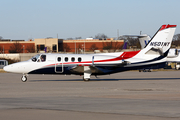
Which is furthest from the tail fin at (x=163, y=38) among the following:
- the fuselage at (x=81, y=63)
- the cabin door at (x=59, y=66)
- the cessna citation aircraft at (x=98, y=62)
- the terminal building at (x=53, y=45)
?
the terminal building at (x=53, y=45)

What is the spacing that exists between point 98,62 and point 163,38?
20.6ft

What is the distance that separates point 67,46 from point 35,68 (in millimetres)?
103800

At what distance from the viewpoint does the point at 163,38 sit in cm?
2758

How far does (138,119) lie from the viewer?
9.26m

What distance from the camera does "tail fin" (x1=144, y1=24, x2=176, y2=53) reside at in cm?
2756

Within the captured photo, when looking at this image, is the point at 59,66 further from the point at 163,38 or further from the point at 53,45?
the point at 53,45

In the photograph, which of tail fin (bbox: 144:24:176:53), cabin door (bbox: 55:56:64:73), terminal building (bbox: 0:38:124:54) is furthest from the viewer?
terminal building (bbox: 0:38:124:54)

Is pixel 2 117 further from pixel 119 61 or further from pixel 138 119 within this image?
pixel 119 61

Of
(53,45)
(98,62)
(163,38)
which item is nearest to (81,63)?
(98,62)

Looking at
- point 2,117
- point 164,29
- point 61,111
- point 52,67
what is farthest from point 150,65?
point 2,117

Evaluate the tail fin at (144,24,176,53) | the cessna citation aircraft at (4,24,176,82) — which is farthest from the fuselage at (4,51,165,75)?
the tail fin at (144,24,176,53)

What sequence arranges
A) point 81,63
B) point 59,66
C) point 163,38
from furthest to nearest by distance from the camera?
1. point 163,38
2. point 81,63
3. point 59,66

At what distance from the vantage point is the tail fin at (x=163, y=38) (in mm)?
27562

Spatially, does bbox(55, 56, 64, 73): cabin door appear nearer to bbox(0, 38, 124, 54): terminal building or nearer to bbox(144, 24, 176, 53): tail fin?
bbox(144, 24, 176, 53): tail fin
